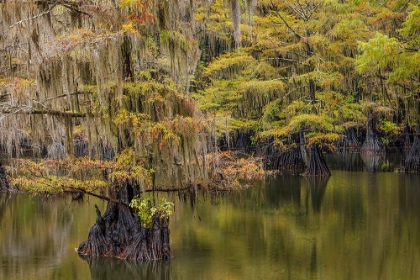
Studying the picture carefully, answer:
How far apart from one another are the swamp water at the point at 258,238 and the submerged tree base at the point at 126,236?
22 cm

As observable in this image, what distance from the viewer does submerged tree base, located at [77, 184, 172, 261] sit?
9.56 metres

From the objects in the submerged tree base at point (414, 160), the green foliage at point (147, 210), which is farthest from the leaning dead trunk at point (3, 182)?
the submerged tree base at point (414, 160)

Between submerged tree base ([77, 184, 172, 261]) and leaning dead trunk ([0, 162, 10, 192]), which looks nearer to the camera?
submerged tree base ([77, 184, 172, 261])

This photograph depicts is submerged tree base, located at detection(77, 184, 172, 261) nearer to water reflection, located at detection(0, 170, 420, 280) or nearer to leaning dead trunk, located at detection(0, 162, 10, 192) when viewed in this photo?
water reflection, located at detection(0, 170, 420, 280)

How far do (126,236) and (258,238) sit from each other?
2633mm

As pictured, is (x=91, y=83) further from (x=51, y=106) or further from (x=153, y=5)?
(x=153, y=5)

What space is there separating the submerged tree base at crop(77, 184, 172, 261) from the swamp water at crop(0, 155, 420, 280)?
0.72 feet

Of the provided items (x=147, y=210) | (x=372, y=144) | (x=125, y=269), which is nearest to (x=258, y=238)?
(x=147, y=210)

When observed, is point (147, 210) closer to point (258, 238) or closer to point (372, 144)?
point (258, 238)

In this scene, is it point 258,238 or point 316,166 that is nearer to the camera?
point 258,238

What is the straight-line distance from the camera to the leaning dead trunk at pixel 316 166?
2088cm

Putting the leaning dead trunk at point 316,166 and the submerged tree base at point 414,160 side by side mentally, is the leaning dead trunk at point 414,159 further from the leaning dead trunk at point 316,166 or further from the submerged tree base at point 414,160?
the leaning dead trunk at point 316,166

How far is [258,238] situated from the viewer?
1120 centimetres

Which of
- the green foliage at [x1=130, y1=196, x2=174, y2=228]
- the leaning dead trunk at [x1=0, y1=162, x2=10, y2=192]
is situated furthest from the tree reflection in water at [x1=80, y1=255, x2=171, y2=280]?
the leaning dead trunk at [x1=0, y1=162, x2=10, y2=192]
